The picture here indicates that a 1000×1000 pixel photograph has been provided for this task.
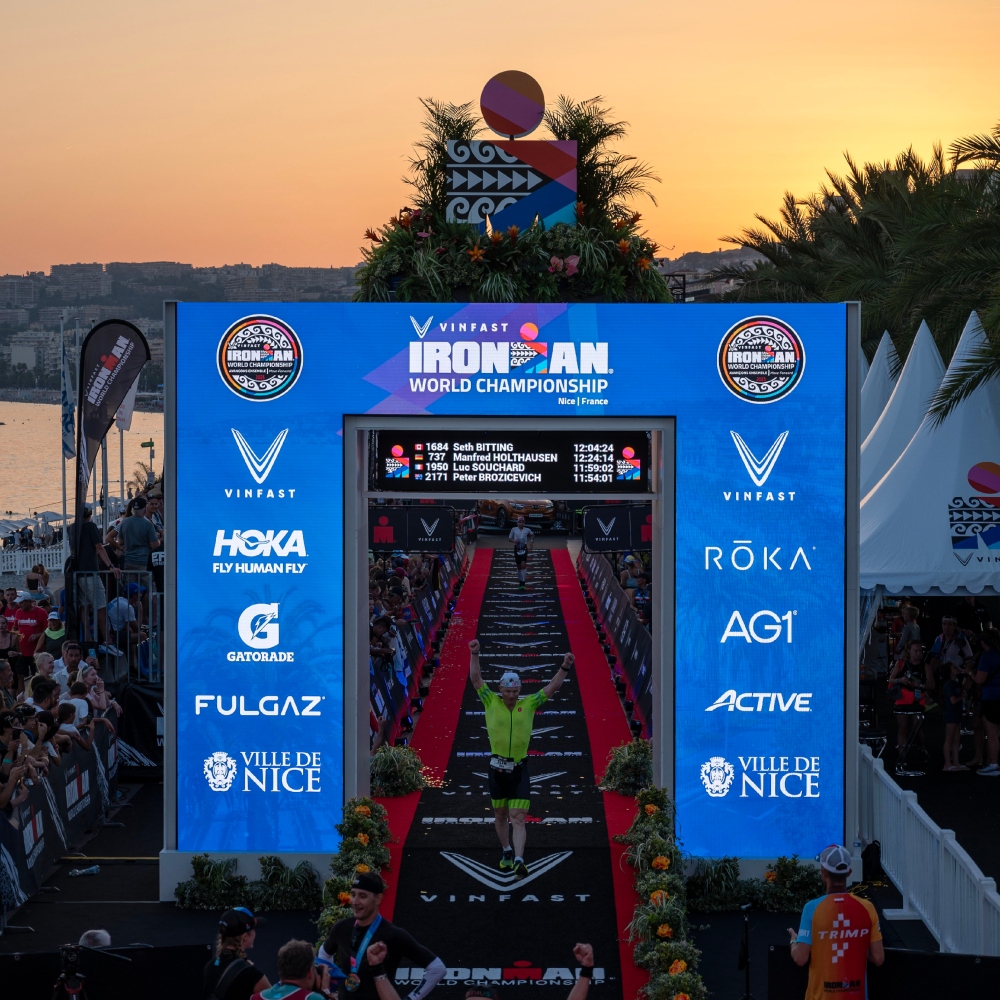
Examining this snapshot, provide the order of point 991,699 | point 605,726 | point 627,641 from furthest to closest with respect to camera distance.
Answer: point 627,641
point 605,726
point 991,699

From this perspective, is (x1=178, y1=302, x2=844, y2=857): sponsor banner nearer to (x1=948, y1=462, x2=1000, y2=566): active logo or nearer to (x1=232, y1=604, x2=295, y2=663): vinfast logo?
(x1=232, y1=604, x2=295, y2=663): vinfast logo

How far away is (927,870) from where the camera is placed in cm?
1020

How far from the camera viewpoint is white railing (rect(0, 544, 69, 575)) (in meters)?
34.1

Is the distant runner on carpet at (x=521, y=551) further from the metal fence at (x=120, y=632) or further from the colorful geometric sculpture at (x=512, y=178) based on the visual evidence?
the colorful geometric sculpture at (x=512, y=178)

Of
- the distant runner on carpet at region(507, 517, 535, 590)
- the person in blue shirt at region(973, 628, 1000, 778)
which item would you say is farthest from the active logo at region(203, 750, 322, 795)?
the distant runner on carpet at region(507, 517, 535, 590)

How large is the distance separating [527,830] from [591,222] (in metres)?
5.81

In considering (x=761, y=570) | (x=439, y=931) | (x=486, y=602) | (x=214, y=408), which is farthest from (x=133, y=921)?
(x=486, y=602)

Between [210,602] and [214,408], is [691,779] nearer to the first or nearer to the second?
[210,602]

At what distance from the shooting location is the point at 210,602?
437 inches

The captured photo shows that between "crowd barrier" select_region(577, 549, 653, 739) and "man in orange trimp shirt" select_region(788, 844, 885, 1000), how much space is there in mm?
8456

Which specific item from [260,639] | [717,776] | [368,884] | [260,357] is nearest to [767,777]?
[717,776]

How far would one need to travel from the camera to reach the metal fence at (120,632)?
16.4m

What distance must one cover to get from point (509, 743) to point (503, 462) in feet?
7.81

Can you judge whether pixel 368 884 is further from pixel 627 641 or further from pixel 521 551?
pixel 521 551
